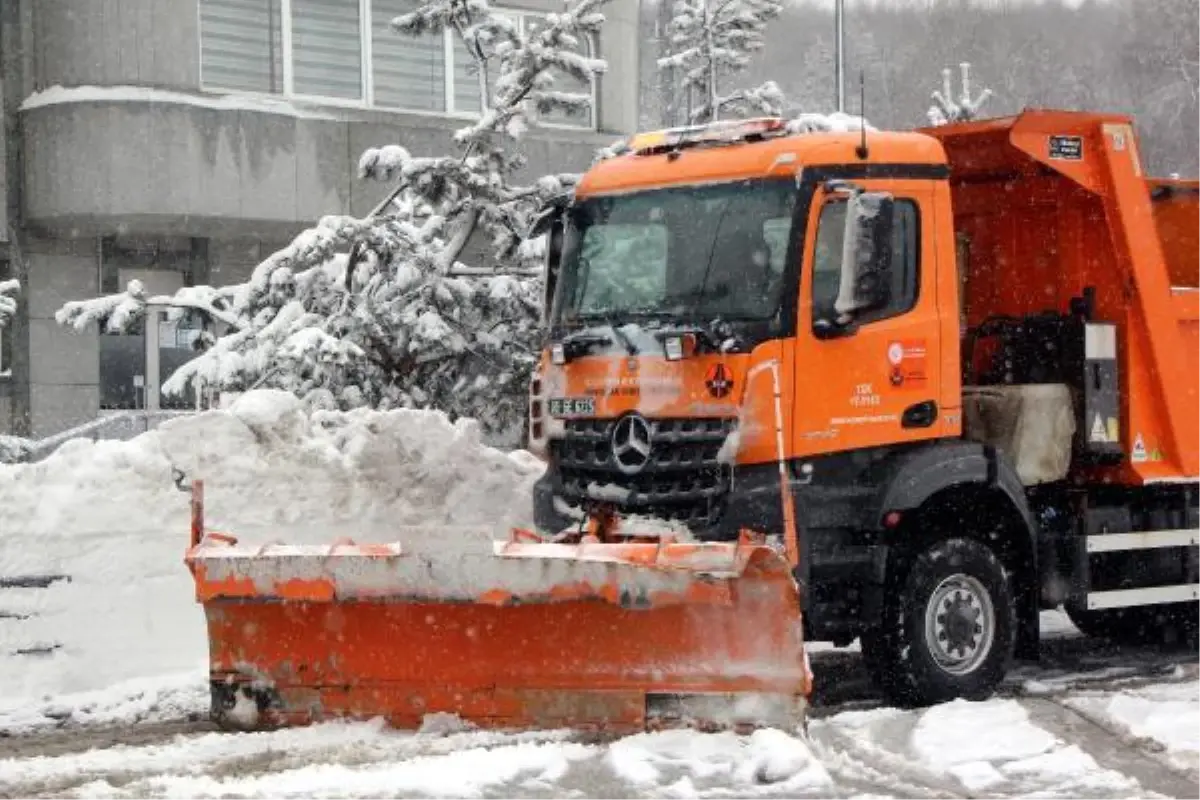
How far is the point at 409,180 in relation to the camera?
45.5ft

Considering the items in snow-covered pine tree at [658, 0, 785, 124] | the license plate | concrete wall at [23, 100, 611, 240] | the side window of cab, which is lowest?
the license plate

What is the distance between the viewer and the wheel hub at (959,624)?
9.29m

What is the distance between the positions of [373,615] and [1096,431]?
4.41 m

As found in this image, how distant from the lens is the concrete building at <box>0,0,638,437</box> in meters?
18.8

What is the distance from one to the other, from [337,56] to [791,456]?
42.9 ft

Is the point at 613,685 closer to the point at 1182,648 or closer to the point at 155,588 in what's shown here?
the point at 155,588

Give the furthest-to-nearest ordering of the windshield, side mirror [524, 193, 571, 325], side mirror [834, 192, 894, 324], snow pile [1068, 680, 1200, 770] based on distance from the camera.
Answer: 1. side mirror [524, 193, 571, 325]
2. the windshield
3. side mirror [834, 192, 894, 324]
4. snow pile [1068, 680, 1200, 770]

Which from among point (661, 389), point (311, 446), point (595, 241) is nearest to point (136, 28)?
point (311, 446)

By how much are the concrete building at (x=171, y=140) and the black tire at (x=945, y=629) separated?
1105 cm

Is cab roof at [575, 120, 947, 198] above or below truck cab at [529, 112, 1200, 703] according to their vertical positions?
above

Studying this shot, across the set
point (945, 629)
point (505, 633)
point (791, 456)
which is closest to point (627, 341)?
point (791, 456)

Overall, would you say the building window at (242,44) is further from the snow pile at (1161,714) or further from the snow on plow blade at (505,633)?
the snow pile at (1161,714)

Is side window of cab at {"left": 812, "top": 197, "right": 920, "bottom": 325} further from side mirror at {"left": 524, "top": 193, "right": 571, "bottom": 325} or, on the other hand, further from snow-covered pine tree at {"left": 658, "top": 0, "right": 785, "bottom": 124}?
snow-covered pine tree at {"left": 658, "top": 0, "right": 785, "bottom": 124}

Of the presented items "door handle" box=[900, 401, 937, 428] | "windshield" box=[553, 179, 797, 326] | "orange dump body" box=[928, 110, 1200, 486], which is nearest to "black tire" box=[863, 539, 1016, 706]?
"door handle" box=[900, 401, 937, 428]
